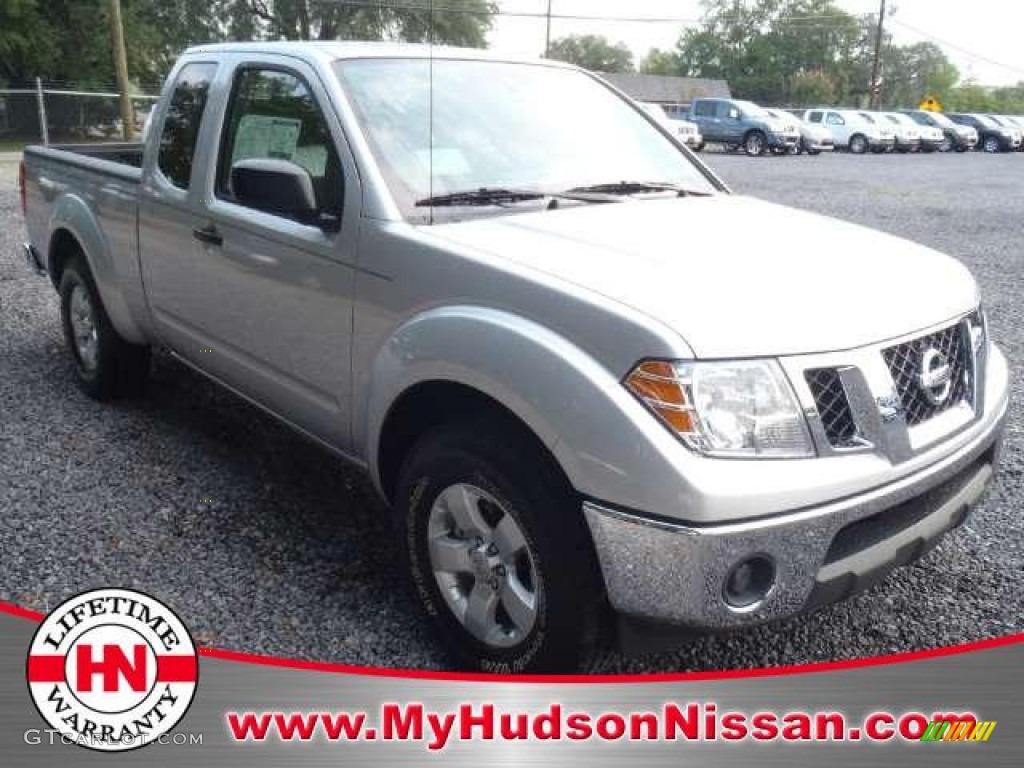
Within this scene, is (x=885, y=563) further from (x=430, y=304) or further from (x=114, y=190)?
(x=114, y=190)

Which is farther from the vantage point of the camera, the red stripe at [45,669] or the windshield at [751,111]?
the windshield at [751,111]

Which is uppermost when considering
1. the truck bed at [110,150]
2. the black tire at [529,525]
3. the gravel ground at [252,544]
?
the truck bed at [110,150]

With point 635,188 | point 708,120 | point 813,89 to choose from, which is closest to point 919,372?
point 635,188

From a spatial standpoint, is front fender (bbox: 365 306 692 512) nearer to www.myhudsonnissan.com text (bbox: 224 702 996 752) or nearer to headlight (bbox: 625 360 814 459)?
headlight (bbox: 625 360 814 459)

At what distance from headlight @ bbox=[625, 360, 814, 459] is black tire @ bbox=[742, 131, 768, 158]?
2952 centimetres

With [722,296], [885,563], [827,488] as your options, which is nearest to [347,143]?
[722,296]

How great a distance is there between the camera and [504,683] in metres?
2.52

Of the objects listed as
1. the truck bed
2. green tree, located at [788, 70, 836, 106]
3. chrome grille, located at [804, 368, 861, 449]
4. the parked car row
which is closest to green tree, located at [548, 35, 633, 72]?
green tree, located at [788, 70, 836, 106]

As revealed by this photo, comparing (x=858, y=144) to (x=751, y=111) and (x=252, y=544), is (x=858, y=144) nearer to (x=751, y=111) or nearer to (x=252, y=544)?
(x=751, y=111)

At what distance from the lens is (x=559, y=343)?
7.95 ft

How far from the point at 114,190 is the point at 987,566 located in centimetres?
402

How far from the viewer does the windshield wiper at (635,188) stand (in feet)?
11.2

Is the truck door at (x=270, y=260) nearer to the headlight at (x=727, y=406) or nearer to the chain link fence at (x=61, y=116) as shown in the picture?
the headlight at (x=727, y=406)

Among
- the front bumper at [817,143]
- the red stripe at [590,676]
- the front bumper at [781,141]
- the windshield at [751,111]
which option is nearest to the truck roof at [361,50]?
the red stripe at [590,676]
